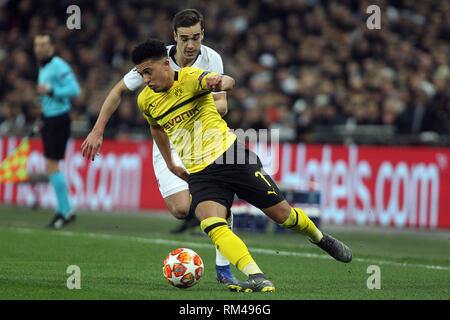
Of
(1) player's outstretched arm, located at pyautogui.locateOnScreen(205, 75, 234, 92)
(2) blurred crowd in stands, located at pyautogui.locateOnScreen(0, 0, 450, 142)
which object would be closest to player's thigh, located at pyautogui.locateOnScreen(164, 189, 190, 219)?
(1) player's outstretched arm, located at pyautogui.locateOnScreen(205, 75, 234, 92)

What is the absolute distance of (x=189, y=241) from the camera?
11.0 m

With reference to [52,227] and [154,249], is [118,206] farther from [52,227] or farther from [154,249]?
[154,249]

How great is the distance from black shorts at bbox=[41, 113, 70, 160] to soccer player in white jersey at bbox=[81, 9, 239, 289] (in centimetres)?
443

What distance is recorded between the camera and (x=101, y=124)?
708 cm

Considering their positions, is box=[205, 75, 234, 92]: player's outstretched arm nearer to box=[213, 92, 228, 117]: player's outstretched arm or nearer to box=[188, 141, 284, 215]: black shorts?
box=[188, 141, 284, 215]: black shorts

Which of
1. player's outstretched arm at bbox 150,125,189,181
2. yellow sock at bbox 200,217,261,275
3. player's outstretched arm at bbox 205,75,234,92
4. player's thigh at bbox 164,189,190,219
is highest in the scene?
player's outstretched arm at bbox 205,75,234,92

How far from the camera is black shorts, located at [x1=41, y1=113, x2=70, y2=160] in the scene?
12352 millimetres

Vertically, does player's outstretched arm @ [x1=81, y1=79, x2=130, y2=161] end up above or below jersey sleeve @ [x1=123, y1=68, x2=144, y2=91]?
below

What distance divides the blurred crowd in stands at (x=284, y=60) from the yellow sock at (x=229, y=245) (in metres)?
8.85

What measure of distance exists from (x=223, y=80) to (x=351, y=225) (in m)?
8.72

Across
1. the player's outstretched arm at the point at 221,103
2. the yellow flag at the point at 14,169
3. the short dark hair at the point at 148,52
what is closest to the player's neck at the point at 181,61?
the player's outstretched arm at the point at 221,103

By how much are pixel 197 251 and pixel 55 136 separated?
3613 mm

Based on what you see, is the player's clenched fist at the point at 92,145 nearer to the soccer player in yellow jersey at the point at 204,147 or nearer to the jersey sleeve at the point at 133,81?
the soccer player in yellow jersey at the point at 204,147

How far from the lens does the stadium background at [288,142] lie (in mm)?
8539
